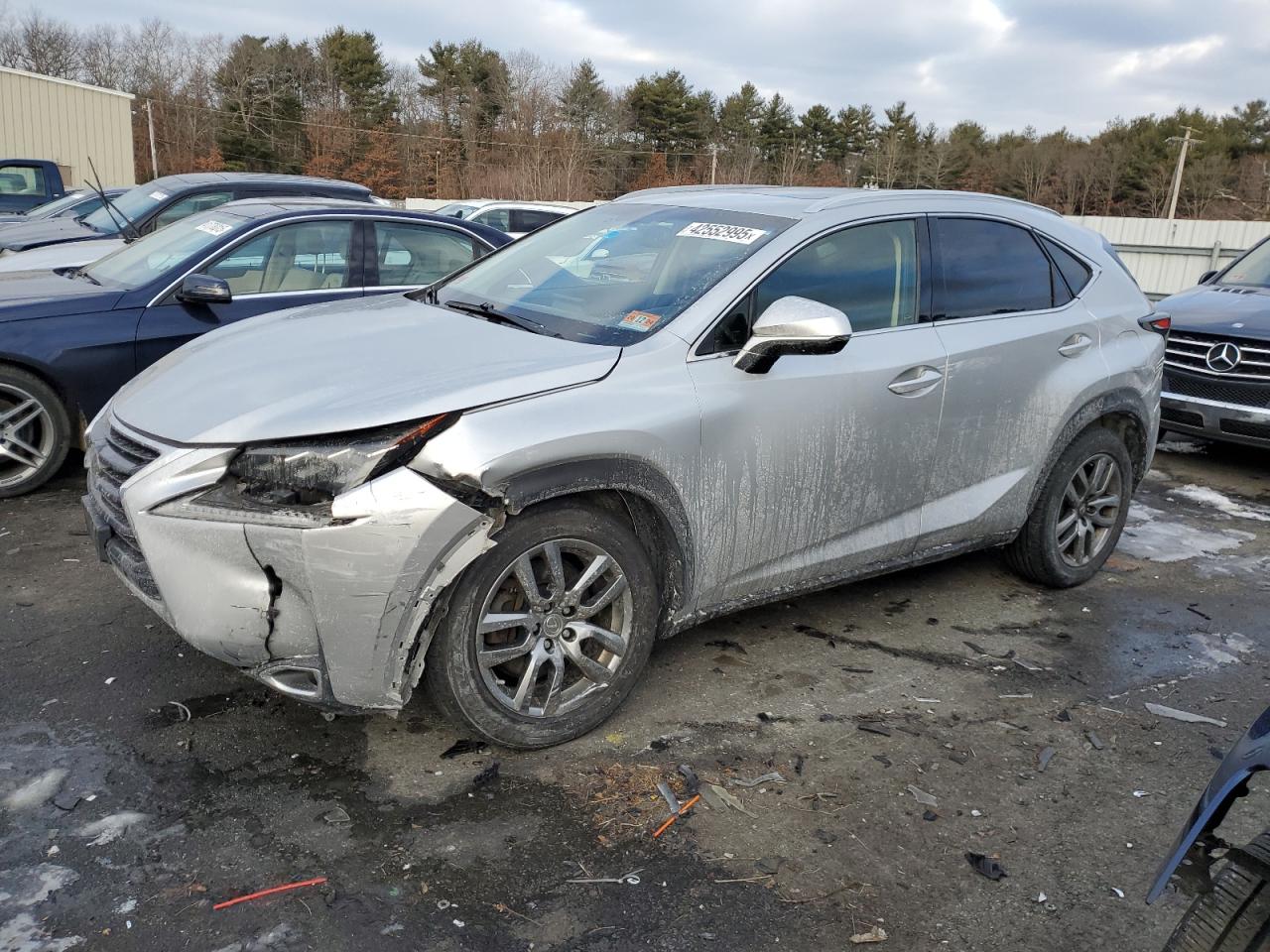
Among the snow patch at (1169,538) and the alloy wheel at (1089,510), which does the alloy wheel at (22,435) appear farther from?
the snow patch at (1169,538)

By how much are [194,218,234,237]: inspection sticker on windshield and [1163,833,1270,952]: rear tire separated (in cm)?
615

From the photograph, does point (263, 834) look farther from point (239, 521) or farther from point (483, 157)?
point (483, 157)

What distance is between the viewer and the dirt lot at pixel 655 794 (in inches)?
103

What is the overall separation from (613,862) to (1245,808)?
202 cm

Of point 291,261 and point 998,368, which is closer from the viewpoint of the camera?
point 998,368

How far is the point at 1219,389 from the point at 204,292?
22.7 ft

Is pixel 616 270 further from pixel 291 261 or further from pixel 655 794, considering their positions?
pixel 291 261

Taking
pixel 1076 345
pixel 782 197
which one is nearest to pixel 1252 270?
pixel 1076 345

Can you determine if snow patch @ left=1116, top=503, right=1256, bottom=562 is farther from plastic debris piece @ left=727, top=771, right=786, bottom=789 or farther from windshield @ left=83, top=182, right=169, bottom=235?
windshield @ left=83, top=182, right=169, bottom=235

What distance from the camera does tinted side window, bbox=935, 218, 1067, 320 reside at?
4293 mm

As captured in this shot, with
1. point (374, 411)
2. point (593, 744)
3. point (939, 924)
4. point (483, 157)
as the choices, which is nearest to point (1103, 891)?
point (939, 924)

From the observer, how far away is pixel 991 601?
4945 millimetres

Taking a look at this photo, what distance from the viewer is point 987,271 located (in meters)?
4.47

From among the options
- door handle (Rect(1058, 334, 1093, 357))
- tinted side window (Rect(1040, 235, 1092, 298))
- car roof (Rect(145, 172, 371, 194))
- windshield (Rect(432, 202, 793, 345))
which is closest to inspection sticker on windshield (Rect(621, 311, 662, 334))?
windshield (Rect(432, 202, 793, 345))
